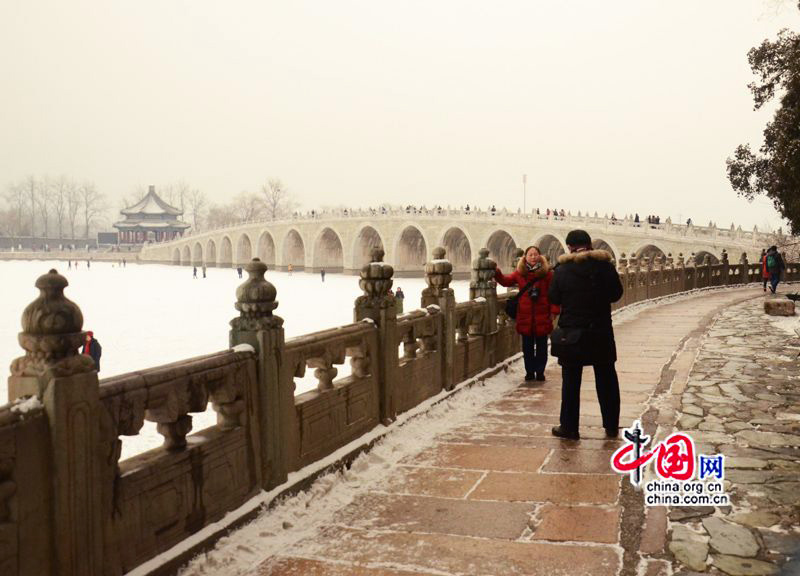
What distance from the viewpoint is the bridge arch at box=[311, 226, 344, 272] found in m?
63.8

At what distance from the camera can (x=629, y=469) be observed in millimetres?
4539

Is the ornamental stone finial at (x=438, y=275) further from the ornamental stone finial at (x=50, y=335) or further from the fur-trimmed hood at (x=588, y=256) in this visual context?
the ornamental stone finial at (x=50, y=335)

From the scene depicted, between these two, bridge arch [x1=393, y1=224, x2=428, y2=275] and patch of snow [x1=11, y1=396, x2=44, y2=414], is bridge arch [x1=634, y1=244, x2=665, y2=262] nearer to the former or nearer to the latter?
bridge arch [x1=393, y1=224, x2=428, y2=275]

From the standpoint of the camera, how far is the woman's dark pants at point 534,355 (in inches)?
304

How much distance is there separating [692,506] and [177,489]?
262 cm

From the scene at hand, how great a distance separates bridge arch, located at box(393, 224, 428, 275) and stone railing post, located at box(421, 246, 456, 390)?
47.0 metres

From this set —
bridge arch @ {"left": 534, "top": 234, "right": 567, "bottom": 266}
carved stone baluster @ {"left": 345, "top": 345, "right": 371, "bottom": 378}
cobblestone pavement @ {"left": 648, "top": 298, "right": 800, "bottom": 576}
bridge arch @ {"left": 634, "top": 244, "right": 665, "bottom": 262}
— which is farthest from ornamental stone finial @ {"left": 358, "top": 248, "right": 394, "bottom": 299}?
bridge arch @ {"left": 534, "top": 234, "right": 567, "bottom": 266}

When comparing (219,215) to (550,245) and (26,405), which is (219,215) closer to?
(550,245)

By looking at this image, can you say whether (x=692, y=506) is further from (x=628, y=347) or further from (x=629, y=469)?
(x=628, y=347)

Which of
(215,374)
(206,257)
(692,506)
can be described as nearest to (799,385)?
(692,506)

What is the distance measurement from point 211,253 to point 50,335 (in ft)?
270

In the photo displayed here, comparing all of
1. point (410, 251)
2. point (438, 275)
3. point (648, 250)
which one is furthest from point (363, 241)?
point (438, 275)

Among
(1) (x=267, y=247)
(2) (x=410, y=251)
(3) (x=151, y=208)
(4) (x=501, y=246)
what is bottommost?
(2) (x=410, y=251)

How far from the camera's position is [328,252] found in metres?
66.2
